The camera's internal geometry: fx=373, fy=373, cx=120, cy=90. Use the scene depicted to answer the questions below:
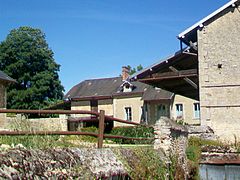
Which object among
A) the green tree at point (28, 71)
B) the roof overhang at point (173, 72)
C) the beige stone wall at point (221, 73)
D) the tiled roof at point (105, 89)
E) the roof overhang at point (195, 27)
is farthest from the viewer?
the green tree at point (28, 71)

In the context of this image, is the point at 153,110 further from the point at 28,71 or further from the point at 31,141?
the point at 31,141

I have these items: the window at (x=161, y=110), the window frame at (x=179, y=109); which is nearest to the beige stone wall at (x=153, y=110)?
the window at (x=161, y=110)

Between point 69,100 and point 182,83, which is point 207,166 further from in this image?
point 69,100

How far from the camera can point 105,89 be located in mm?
42000

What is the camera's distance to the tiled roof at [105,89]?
37.6 meters

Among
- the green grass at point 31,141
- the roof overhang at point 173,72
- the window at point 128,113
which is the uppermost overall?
the roof overhang at point 173,72

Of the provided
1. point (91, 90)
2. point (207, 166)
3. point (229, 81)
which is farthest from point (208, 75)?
point (91, 90)

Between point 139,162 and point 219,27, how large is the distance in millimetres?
12839

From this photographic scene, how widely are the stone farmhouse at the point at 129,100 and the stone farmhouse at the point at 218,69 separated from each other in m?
17.2

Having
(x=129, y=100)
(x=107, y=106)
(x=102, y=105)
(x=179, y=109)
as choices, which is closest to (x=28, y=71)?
(x=102, y=105)

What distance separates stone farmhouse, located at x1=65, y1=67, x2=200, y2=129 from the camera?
35.8 meters

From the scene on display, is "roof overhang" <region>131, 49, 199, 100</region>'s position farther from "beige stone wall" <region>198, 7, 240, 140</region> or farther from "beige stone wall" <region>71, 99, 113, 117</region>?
"beige stone wall" <region>71, 99, 113, 117</region>

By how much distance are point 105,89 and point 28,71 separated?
32.5 feet

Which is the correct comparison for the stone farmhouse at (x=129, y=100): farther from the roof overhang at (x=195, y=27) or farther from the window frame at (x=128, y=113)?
the roof overhang at (x=195, y=27)
